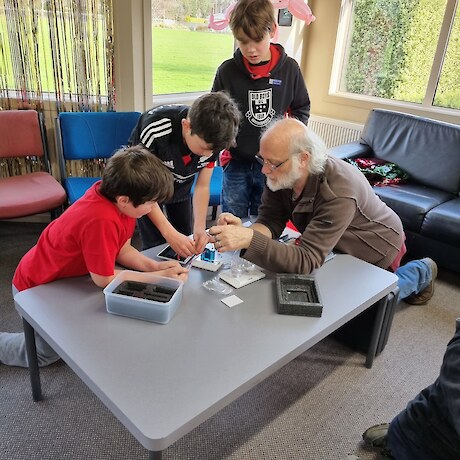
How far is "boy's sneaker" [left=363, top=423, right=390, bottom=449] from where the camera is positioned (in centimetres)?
161

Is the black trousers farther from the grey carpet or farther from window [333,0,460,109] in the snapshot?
window [333,0,460,109]

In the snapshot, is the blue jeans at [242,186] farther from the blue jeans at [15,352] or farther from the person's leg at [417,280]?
the blue jeans at [15,352]

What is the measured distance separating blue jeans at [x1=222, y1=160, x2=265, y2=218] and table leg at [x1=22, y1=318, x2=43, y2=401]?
120 centimetres

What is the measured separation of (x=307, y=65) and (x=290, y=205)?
10.5 ft

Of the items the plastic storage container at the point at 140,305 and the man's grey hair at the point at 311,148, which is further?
the man's grey hair at the point at 311,148

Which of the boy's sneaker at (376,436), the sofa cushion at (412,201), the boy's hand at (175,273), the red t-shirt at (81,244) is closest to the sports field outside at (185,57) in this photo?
the sofa cushion at (412,201)

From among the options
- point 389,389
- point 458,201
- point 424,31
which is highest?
point 424,31

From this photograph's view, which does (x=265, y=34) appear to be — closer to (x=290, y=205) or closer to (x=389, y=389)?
(x=290, y=205)

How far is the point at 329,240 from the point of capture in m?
1.65

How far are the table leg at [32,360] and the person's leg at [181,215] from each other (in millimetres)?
848

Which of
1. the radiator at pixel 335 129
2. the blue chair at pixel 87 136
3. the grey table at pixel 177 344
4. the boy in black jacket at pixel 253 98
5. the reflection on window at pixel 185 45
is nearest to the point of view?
the grey table at pixel 177 344

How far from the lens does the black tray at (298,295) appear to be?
141 centimetres

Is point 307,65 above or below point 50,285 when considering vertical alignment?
above

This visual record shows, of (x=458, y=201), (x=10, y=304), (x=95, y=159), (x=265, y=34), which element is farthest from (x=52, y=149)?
(x=458, y=201)
